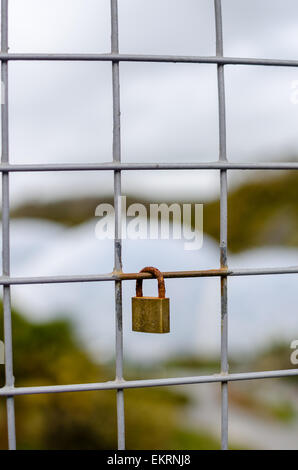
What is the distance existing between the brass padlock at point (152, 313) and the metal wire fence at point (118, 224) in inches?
2.1

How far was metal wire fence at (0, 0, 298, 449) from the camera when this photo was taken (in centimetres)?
94

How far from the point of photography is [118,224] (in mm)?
981

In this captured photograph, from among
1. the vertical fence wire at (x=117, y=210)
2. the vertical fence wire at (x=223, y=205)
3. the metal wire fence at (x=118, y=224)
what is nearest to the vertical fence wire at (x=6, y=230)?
the metal wire fence at (x=118, y=224)

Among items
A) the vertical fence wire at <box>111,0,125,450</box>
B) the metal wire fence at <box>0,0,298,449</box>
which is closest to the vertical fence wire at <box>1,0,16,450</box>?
the metal wire fence at <box>0,0,298,449</box>

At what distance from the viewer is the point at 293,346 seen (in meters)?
1.18

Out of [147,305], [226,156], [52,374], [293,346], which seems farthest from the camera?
[52,374]

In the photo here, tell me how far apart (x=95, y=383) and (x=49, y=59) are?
21.7 inches

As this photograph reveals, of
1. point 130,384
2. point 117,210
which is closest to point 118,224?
point 117,210

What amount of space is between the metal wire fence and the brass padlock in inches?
2.1

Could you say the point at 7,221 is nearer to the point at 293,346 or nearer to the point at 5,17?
the point at 5,17

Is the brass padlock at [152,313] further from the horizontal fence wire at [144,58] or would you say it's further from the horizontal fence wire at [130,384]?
the horizontal fence wire at [144,58]

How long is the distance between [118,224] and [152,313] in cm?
17

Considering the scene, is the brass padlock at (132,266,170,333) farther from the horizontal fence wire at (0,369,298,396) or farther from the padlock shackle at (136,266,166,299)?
the horizontal fence wire at (0,369,298,396)
